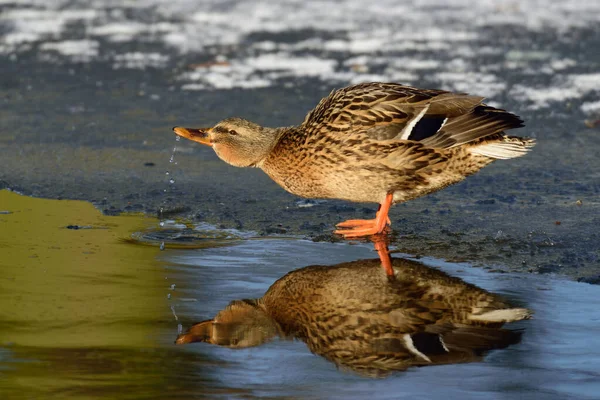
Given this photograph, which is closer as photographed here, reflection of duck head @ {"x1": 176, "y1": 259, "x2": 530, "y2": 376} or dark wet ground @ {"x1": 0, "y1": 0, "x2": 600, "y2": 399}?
dark wet ground @ {"x1": 0, "y1": 0, "x2": 600, "y2": 399}

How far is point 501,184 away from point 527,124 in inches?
53.5

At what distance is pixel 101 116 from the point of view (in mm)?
→ 8320

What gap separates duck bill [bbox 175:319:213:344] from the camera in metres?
3.93

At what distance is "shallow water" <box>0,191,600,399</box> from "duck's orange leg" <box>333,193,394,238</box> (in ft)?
0.67

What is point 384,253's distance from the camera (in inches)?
207

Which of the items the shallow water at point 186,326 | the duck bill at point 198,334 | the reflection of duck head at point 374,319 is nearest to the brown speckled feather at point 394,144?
the shallow water at point 186,326

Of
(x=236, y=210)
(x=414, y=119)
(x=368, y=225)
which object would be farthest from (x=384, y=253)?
(x=236, y=210)

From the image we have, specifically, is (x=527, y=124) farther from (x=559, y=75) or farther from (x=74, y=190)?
(x=74, y=190)

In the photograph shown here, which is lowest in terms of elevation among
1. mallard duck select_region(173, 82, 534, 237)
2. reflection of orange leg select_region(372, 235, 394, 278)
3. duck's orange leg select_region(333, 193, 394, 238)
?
reflection of orange leg select_region(372, 235, 394, 278)

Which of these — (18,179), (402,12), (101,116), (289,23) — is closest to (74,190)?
(18,179)

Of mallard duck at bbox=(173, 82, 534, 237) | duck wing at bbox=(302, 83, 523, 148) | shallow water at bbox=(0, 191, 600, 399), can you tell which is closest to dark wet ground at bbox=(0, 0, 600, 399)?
shallow water at bbox=(0, 191, 600, 399)

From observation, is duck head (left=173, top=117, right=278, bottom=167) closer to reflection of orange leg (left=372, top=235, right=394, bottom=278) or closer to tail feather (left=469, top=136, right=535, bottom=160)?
reflection of orange leg (left=372, top=235, right=394, bottom=278)

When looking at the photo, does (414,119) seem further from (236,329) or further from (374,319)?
(236,329)

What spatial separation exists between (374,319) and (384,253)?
1.16 m
